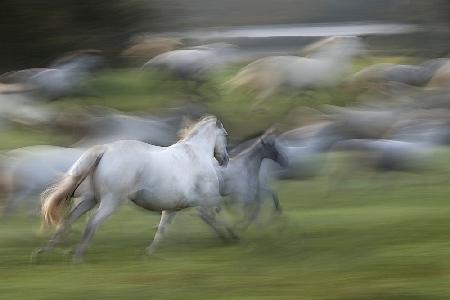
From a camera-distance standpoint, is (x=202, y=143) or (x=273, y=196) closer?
(x=202, y=143)

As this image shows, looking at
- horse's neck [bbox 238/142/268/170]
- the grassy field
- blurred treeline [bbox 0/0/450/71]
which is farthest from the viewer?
blurred treeline [bbox 0/0/450/71]

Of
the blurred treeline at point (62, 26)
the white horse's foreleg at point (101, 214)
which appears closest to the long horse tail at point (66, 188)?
the white horse's foreleg at point (101, 214)

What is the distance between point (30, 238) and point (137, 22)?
553 inches

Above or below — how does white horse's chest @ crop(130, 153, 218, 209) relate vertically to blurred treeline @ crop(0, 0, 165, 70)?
above

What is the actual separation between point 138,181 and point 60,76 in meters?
13.1

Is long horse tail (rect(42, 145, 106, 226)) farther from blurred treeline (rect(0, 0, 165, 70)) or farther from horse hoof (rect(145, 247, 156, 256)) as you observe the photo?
blurred treeline (rect(0, 0, 165, 70))

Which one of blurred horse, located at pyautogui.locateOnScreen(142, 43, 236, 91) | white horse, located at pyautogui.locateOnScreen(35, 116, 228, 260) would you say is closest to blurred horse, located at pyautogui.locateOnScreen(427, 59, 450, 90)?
blurred horse, located at pyautogui.locateOnScreen(142, 43, 236, 91)

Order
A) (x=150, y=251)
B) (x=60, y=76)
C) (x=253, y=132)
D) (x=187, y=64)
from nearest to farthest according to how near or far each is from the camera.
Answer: (x=150, y=251), (x=253, y=132), (x=60, y=76), (x=187, y=64)

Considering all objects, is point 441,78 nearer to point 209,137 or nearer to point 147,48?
point 147,48

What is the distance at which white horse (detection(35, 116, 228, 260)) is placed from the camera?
29.8 feet

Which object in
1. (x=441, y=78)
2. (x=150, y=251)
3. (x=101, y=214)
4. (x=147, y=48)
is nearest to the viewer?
(x=101, y=214)

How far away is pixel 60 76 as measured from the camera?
22078mm

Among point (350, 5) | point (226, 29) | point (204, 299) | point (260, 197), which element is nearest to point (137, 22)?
point (226, 29)

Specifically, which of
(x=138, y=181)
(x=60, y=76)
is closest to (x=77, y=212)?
(x=138, y=181)
